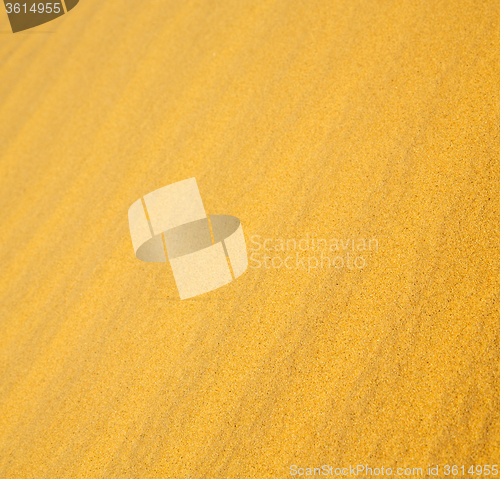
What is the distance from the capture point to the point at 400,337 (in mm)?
1541

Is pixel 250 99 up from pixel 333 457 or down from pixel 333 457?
up

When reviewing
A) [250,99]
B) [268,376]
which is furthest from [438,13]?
[268,376]

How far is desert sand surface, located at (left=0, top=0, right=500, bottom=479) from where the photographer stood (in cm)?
146

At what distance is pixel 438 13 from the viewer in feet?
7.83

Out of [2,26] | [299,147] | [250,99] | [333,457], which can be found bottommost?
[333,457]

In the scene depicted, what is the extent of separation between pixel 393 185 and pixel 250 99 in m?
0.97

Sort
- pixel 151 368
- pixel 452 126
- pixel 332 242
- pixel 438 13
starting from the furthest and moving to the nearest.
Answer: pixel 438 13, pixel 452 126, pixel 332 242, pixel 151 368

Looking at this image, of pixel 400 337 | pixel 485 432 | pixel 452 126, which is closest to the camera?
pixel 485 432

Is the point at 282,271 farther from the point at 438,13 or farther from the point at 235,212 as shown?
the point at 438,13

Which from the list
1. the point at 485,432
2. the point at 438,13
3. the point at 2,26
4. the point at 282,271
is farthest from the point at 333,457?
the point at 2,26

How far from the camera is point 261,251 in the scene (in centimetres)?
192

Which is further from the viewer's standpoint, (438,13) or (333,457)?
(438,13)

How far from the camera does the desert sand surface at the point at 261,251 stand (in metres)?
1.46

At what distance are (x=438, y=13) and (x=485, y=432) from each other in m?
2.05
